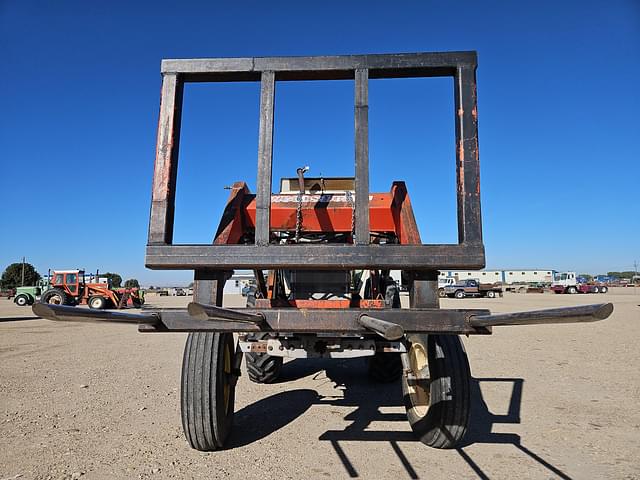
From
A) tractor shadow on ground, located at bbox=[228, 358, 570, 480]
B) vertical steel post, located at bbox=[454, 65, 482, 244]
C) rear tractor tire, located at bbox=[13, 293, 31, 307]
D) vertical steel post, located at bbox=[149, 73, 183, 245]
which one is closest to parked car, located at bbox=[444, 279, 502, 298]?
rear tractor tire, located at bbox=[13, 293, 31, 307]

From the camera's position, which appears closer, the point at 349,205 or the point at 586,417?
the point at 349,205

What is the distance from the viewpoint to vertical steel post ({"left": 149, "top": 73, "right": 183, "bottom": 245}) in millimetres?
2660

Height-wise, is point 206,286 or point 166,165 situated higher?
point 166,165

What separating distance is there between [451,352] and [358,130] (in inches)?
78.8

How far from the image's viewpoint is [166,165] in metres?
A: 2.68

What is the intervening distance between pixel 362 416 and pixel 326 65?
3466 mm

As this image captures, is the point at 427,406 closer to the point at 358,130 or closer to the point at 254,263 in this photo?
the point at 254,263

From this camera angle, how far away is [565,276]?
54.2 meters

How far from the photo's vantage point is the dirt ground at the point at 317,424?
10.8ft

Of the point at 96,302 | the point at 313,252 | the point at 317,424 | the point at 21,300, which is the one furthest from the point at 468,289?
A: the point at 313,252

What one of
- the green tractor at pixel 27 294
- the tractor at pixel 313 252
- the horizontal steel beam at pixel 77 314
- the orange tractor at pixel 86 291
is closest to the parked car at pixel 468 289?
the orange tractor at pixel 86 291

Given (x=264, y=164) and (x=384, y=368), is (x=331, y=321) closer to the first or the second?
(x=264, y=164)

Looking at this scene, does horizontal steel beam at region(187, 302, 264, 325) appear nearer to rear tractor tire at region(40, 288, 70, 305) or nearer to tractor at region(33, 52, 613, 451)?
tractor at region(33, 52, 613, 451)

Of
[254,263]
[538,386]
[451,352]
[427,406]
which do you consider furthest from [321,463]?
[538,386]
